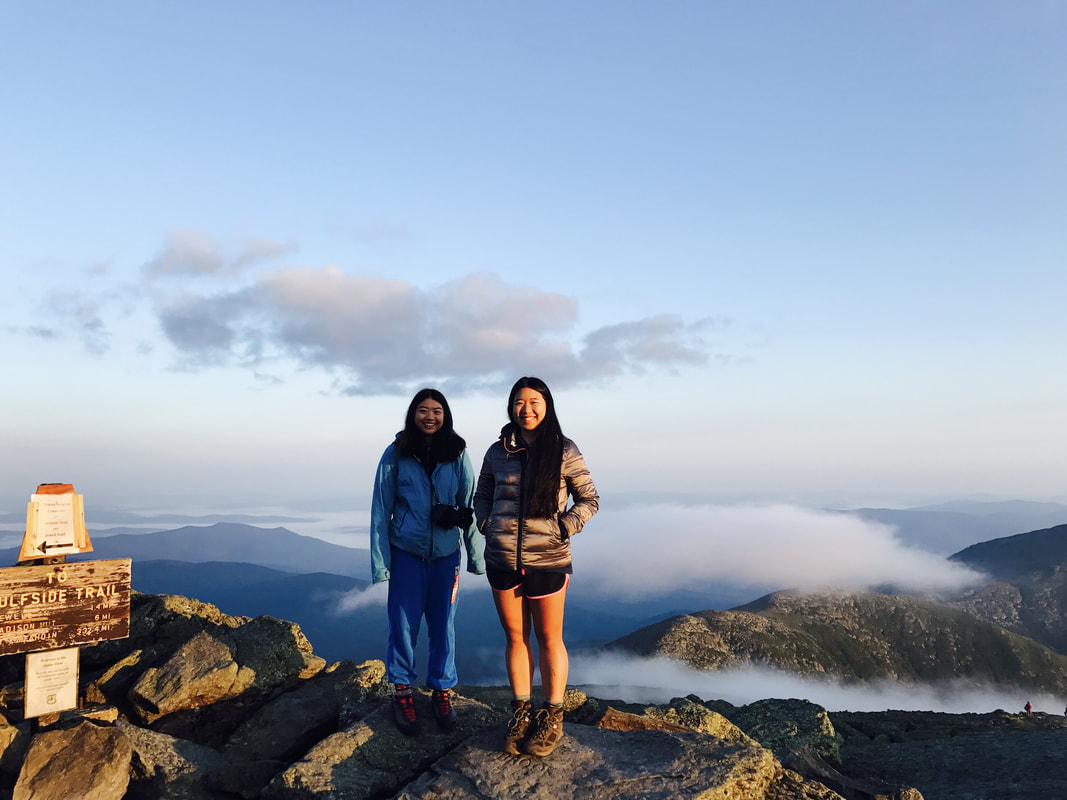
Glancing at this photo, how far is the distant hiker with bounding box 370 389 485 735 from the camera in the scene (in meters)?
8.98

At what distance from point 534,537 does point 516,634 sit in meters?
1.27

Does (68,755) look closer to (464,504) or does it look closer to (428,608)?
(428,608)

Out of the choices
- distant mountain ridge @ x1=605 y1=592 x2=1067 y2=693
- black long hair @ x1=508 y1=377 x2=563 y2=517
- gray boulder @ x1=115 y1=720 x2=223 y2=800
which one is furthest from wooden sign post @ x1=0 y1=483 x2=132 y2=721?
distant mountain ridge @ x1=605 y1=592 x2=1067 y2=693

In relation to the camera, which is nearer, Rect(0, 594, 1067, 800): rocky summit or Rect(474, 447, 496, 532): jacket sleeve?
Rect(0, 594, 1067, 800): rocky summit

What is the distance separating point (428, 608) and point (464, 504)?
1.51 m

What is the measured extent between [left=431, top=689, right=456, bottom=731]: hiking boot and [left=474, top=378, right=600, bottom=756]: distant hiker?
153 centimetres

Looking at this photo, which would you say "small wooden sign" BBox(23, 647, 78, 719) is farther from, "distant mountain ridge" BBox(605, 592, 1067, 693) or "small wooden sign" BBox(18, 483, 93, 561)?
"distant mountain ridge" BBox(605, 592, 1067, 693)

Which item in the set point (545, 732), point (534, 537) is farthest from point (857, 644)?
point (534, 537)

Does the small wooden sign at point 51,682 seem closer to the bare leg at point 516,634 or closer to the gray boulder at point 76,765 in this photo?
the gray boulder at point 76,765

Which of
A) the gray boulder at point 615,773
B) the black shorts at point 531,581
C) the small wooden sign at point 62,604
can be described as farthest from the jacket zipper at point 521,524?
the small wooden sign at point 62,604

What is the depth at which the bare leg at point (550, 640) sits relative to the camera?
303 inches

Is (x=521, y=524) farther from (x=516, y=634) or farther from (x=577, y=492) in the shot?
(x=516, y=634)

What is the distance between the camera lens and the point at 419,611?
9062mm

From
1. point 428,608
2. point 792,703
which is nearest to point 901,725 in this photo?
point 792,703
